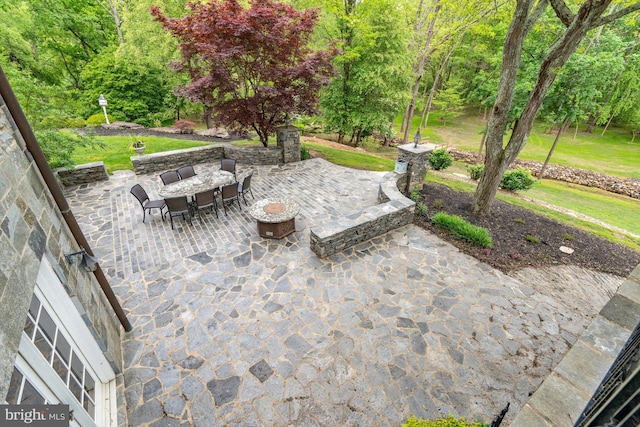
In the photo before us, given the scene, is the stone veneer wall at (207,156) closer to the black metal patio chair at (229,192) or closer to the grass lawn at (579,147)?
the black metal patio chair at (229,192)

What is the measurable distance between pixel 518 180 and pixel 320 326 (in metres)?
11.1

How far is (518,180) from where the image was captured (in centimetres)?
1112

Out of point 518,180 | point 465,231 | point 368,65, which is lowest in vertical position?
point 518,180

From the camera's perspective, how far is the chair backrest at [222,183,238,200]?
6771mm

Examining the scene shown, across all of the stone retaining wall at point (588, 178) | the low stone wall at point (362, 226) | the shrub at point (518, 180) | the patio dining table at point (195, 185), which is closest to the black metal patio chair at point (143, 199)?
the patio dining table at point (195, 185)

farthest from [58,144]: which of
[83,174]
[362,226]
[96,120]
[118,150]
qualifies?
[96,120]

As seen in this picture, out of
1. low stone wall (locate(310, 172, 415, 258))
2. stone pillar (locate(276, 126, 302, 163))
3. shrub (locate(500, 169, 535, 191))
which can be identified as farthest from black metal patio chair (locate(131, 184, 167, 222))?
shrub (locate(500, 169, 535, 191))

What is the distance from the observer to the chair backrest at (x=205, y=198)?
6.49 metres

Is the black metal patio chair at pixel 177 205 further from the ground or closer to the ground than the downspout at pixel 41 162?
closer to the ground

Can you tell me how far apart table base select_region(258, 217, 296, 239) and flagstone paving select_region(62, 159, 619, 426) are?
0.56 feet

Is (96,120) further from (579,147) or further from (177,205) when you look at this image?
(579,147)

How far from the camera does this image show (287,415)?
3.19m

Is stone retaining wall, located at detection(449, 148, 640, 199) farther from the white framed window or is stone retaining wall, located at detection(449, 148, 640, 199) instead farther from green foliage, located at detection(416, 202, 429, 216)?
the white framed window

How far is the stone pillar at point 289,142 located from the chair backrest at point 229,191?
3880 millimetres
